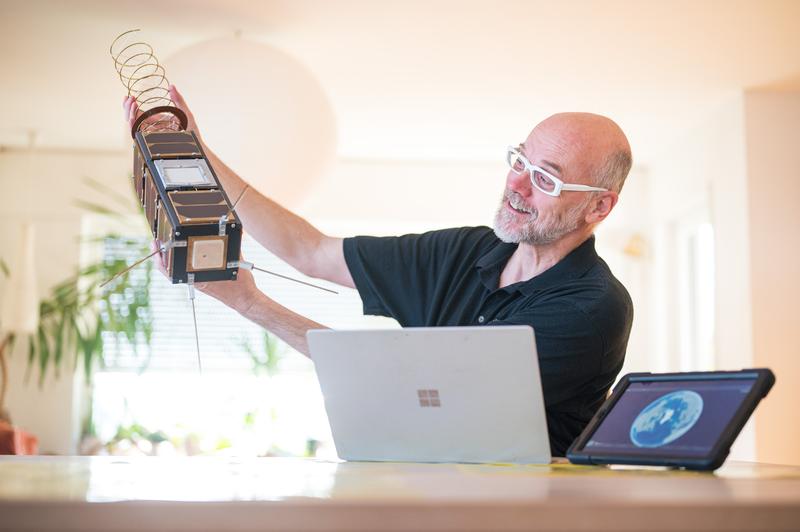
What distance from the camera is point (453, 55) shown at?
4.73 m

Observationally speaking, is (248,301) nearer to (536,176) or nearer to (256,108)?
(536,176)

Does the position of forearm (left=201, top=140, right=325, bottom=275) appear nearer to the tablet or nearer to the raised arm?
the raised arm

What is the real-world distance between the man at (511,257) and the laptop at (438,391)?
0.48 metres

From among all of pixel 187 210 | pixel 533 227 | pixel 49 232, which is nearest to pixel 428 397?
pixel 187 210

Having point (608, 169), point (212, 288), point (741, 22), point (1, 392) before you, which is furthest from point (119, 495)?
point (1, 392)

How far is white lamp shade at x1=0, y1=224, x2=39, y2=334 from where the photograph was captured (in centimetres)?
→ 597

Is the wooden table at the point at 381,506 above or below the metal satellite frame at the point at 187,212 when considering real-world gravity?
below

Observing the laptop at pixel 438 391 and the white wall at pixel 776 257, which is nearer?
the laptop at pixel 438 391

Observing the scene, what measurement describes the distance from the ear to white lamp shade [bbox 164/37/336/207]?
170cm

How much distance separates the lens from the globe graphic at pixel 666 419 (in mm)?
1283

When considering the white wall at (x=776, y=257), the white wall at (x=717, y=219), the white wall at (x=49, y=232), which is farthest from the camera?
the white wall at (x=49, y=232)

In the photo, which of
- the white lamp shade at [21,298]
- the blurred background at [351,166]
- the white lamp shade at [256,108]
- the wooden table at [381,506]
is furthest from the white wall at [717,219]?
the wooden table at [381,506]

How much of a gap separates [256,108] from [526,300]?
1921mm

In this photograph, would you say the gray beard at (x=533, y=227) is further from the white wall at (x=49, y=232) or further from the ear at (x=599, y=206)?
the white wall at (x=49, y=232)
